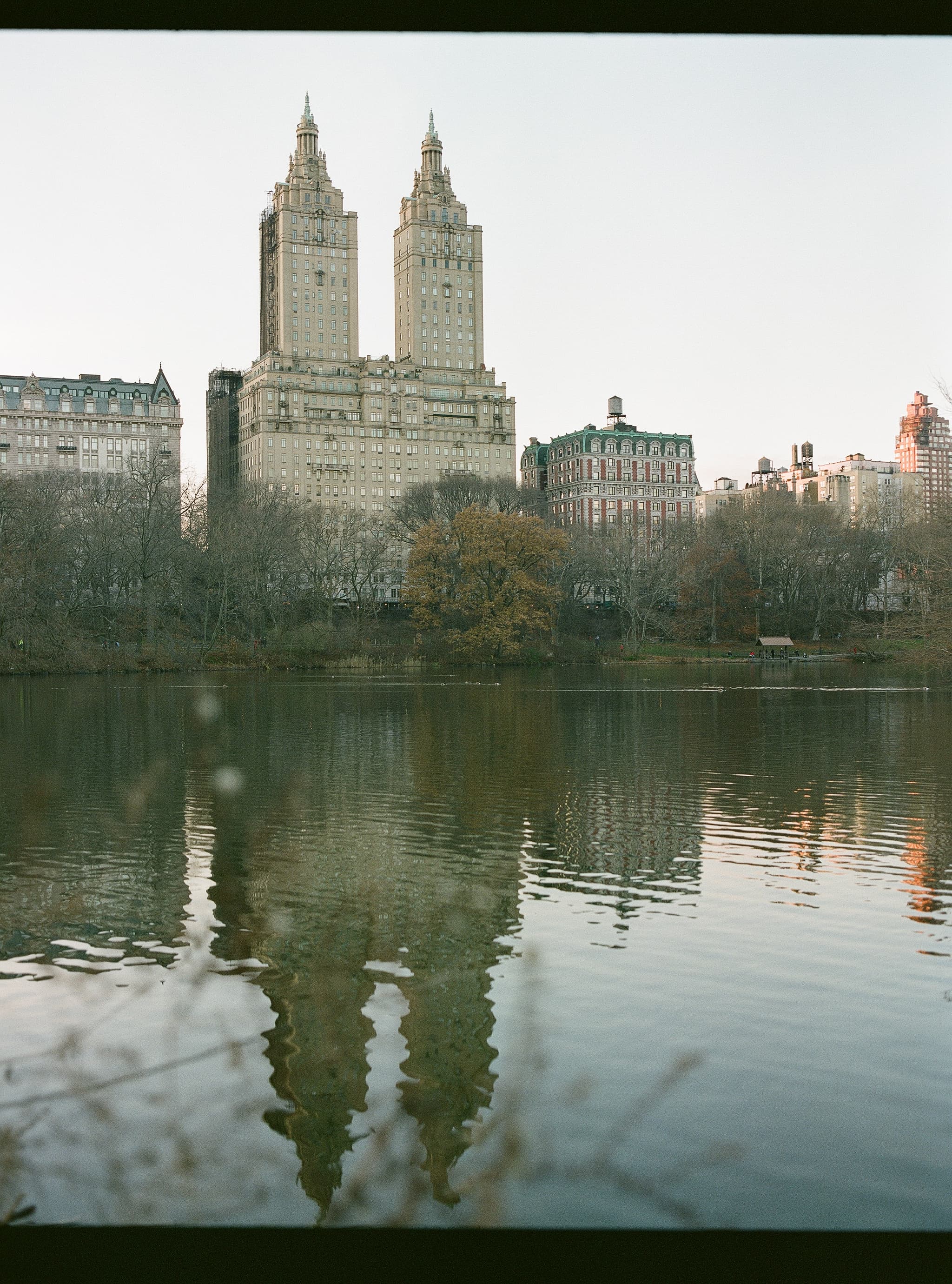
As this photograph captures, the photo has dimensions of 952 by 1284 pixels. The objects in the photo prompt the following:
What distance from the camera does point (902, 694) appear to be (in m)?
46.0

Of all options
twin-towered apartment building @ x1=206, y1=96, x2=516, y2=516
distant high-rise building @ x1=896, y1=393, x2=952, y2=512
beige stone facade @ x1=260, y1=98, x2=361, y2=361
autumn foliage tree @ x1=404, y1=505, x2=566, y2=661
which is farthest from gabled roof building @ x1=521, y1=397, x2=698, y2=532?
autumn foliage tree @ x1=404, y1=505, x2=566, y2=661

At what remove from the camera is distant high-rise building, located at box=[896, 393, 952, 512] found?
154100mm

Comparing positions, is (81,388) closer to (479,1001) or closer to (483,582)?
(483,582)

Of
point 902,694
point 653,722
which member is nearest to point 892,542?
point 902,694

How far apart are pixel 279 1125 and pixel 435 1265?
6.75 feet

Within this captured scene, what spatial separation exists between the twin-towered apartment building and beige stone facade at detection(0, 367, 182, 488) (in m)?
13.7

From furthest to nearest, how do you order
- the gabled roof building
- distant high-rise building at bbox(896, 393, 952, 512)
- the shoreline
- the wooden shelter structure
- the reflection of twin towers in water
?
the gabled roof building
distant high-rise building at bbox(896, 393, 952, 512)
the wooden shelter structure
the shoreline
the reflection of twin towers in water

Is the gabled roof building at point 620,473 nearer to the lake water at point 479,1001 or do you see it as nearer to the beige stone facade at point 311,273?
the beige stone facade at point 311,273

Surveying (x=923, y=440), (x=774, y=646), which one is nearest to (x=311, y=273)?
(x=923, y=440)

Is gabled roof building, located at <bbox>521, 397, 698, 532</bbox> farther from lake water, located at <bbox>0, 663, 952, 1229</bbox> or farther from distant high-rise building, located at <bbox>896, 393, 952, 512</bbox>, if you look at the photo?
lake water, located at <bbox>0, 663, 952, 1229</bbox>

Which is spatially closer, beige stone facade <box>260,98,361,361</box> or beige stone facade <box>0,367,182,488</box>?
beige stone facade <box>0,367,182,488</box>

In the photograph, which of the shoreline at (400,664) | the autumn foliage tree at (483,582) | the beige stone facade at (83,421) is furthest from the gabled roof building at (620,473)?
the autumn foliage tree at (483,582)

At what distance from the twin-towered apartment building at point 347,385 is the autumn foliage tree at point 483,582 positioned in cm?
9635

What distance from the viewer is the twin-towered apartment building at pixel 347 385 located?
182625 mm
